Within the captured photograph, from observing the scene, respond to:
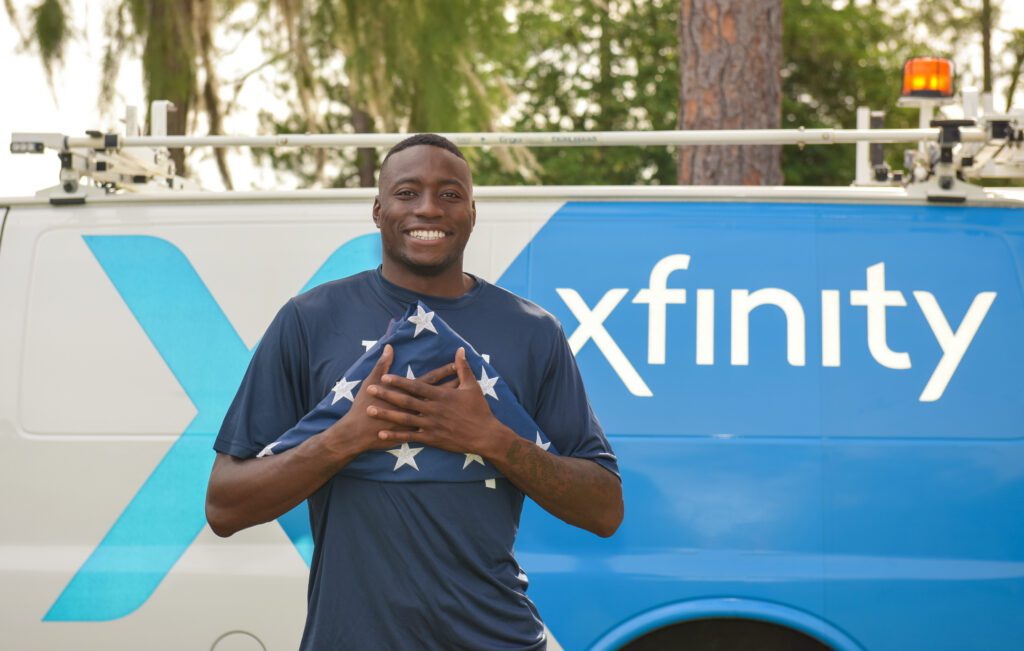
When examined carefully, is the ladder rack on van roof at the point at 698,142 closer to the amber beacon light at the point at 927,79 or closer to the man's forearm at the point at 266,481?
the amber beacon light at the point at 927,79

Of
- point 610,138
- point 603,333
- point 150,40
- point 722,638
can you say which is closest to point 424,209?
point 603,333

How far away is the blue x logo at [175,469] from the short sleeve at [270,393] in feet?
4.06

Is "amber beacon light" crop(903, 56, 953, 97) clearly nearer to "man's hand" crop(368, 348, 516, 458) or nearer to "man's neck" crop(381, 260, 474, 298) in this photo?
"man's neck" crop(381, 260, 474, 298)

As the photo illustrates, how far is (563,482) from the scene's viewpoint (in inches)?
85.7

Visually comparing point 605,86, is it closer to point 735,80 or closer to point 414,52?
point 414,52

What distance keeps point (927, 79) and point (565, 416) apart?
2890mm

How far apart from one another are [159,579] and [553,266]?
4.89ft

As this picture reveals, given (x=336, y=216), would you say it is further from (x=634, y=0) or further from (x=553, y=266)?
(x=634, y=0)

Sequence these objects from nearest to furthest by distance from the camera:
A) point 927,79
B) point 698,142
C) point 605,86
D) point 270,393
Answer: point 270,393 < point 698,142 < point 927,79 < point 605,86

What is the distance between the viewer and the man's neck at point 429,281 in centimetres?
227

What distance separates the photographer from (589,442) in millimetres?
2305

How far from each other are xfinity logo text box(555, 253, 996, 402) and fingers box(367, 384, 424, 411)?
133cm

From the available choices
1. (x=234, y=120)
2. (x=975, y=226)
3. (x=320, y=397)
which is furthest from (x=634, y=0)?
(x=320, y=397)

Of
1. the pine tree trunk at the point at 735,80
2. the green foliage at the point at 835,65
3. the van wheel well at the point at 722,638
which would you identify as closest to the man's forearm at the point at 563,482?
the van wheel well at the point at 722,638
